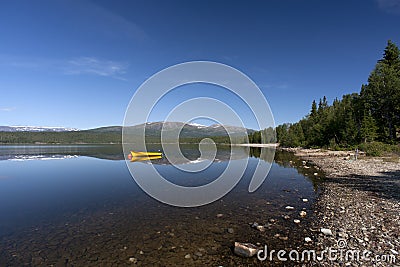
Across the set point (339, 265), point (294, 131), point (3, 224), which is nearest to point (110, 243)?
point (3, 224)

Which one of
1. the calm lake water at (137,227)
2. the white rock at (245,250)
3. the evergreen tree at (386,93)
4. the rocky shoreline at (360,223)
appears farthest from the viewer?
→ the evergreen tree at (386,93)

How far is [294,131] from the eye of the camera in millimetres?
99062

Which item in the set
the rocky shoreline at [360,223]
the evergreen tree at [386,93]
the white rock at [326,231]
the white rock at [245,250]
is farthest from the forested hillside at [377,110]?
the white rock at [245,250]

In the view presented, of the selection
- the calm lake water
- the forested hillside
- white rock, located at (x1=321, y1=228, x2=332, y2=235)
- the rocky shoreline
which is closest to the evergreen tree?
the forested hillside

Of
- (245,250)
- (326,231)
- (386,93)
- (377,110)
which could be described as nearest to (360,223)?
(326,231)

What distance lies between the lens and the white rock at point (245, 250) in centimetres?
750

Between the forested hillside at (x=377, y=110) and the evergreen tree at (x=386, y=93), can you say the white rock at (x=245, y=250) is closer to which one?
the forested hillside at (x=377, y=110)

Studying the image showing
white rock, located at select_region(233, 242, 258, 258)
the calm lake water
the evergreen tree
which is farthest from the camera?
the evergreen tree

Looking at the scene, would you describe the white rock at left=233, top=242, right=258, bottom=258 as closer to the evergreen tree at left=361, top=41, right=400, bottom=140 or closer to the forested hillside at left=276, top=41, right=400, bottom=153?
the forested hillside at left=276, top=41, right=400, bottom=153

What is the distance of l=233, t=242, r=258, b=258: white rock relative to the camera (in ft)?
24.6

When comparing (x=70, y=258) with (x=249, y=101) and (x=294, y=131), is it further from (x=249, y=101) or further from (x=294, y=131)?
(x=294, y=131)

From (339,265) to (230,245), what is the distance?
3.47 meters

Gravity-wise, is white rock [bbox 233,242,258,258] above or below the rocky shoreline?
below

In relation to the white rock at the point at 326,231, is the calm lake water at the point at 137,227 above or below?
below
